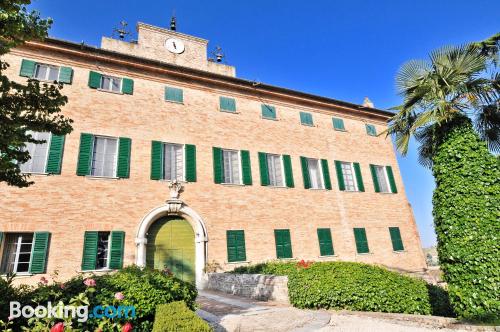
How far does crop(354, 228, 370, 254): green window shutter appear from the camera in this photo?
1502cm

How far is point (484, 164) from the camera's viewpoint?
637 cm

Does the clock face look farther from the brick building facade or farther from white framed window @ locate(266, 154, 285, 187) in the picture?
white framed window @ locate(266, 154, 285, 187)

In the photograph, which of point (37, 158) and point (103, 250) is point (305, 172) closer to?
point (103, 250)

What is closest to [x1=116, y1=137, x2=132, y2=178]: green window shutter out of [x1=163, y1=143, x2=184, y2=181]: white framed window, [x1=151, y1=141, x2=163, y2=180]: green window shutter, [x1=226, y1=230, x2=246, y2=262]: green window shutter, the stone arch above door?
[x1=151, y1=141, x2=163, y2=180]: green window shutter

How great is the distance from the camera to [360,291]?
6.97 metres

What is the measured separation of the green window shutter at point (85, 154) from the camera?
35.5 feet

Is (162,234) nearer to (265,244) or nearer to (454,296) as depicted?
(265,244)

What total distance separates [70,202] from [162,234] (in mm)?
3489

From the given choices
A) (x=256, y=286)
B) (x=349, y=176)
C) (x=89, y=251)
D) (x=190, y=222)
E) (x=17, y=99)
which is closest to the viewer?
(x=17, y=99)

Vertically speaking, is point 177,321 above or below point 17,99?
below

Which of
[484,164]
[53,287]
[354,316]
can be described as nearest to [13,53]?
[53,287]

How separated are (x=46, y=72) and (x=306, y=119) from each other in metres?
A: 12.7

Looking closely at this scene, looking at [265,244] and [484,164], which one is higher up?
[484,164]

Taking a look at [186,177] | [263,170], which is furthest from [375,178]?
[186,177]
